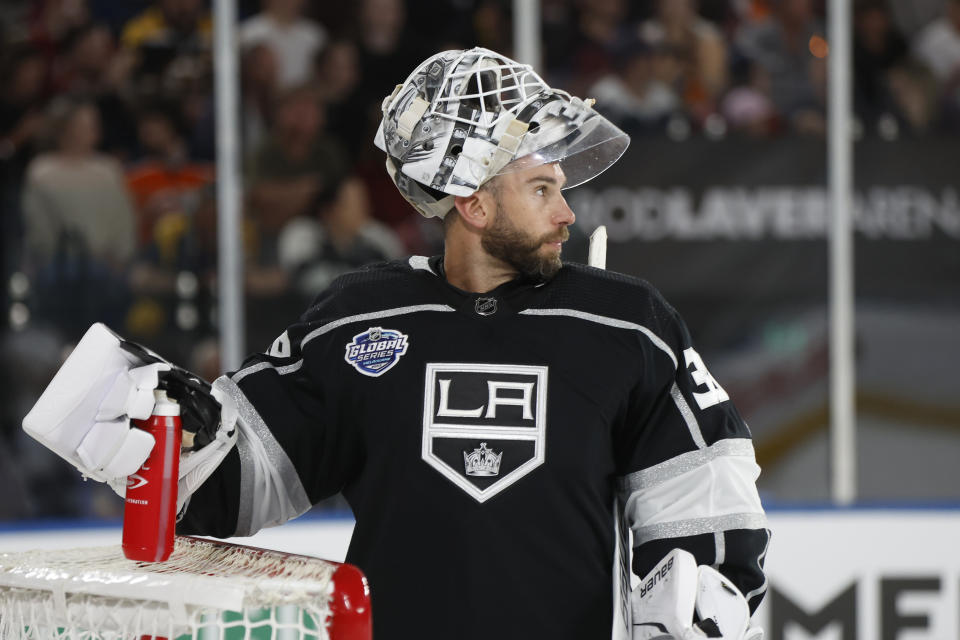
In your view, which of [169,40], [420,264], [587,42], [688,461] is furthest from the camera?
[587,42]

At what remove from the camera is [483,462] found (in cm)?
176

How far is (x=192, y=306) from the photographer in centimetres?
457

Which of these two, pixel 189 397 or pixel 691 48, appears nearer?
pixel 189 397

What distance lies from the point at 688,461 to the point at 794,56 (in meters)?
3.56

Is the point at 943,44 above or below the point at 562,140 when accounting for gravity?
above

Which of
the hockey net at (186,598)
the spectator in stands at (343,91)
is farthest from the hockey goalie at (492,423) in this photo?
the spectator in stands at (343,91)

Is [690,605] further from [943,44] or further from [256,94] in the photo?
[943,44]

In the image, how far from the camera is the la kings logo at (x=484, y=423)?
1757 mm

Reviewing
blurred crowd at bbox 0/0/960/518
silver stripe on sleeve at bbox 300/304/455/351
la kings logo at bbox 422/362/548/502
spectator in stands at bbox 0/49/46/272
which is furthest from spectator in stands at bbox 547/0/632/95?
la kings logo at bbox 422/362/548/502

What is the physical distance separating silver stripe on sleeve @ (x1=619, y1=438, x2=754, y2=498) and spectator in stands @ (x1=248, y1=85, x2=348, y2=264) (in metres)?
3.08

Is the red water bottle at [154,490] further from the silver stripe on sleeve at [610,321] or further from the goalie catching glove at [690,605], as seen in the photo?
the goalie catching glove at [690,605]

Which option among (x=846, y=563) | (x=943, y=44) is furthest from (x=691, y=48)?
(x=846, y=563)

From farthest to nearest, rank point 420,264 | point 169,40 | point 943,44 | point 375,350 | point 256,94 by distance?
point 943,44 < point 256,94 < point 169,40 < point 420,264 < point 375,350

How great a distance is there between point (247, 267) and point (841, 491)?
2.26 meters
